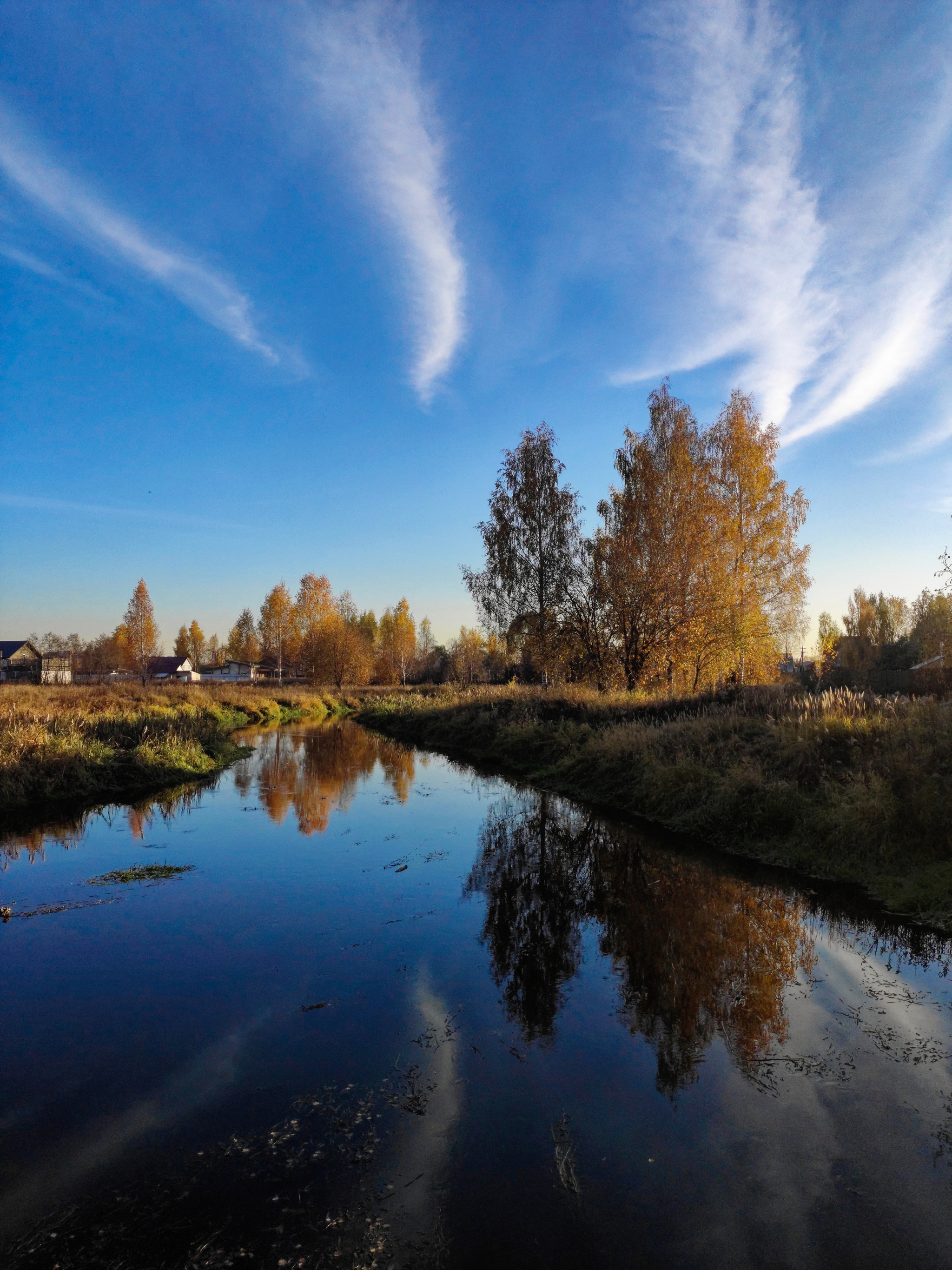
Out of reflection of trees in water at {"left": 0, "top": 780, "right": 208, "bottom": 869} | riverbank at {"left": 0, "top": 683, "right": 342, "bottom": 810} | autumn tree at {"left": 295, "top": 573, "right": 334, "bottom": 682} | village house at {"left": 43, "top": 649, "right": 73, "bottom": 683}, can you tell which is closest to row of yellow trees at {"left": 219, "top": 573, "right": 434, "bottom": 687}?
autumn tree at {"left": 295, "top": 573, "right": 334, "bottom": 682}

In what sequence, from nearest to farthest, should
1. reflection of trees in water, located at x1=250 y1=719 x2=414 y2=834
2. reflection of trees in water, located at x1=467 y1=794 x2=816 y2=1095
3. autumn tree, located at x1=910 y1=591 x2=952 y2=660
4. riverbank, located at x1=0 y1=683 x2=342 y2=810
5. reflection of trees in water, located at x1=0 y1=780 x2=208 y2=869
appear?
reflection of trees in water, located at x1=467 y1=794 x2=816 y2=1095 < reflection of trees in water, located at x1=0 y1=780 x2=208 y2=869 < riverbank, located at x1=0 y1=683 x2=342 y2=810 < reflection of trees in water, located at x1=250 y1=719 x2=414 y2=834 < autumn tree, located at x1=910 y1=591 x2=952 y2=660

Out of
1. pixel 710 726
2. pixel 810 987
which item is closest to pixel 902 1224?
pixel 810 987

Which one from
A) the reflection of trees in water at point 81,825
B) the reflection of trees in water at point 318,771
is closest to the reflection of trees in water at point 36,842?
the reflection of trees in water at point 81,825

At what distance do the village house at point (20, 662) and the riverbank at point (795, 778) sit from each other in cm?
6010

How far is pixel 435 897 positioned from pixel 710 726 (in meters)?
6.75

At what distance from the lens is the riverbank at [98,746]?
12.5m

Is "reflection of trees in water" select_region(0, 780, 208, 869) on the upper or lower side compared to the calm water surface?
upper

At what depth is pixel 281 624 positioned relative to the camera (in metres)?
61.6

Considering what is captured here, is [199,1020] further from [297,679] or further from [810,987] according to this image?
[297,679]

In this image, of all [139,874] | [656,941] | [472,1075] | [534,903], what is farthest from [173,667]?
[472,1075]

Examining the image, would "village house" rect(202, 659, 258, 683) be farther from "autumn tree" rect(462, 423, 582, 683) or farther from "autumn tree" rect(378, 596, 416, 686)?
"autumn tree" rect(462, 423, 582, 683)

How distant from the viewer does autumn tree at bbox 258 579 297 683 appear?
200 ft

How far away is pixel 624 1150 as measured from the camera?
3365 mm

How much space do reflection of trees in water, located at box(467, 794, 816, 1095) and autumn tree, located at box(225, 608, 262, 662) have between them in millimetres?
79147
